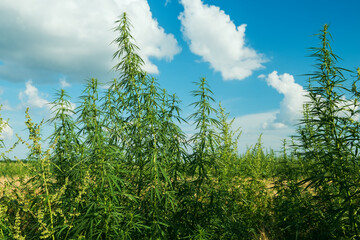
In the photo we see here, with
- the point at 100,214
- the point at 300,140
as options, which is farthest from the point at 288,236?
the point at 100,214

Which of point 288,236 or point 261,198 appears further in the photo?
point 261,198

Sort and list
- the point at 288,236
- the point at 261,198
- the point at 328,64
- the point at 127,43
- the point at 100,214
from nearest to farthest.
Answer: the point at 100,214 < the point at 328,64 < the point at 127,43 < the point at 288,236 < the point at 261,198

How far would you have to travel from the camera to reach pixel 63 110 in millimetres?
4078

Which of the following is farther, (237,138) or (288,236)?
(237,138)

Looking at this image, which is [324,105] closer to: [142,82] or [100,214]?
[142,82]

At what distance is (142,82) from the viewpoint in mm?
4242

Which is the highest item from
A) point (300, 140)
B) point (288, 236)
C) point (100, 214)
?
point (300, 140)

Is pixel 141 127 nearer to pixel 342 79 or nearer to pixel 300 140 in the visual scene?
pixel 300 140

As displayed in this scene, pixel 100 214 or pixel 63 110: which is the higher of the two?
pixel 63 110

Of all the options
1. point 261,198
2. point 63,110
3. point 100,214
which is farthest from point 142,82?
point 261,198

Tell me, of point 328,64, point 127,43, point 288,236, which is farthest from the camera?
point 288,236

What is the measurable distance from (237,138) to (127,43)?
2.88 metres

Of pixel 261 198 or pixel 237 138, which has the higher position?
pixel 237 138

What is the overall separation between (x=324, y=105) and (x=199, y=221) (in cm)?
227
